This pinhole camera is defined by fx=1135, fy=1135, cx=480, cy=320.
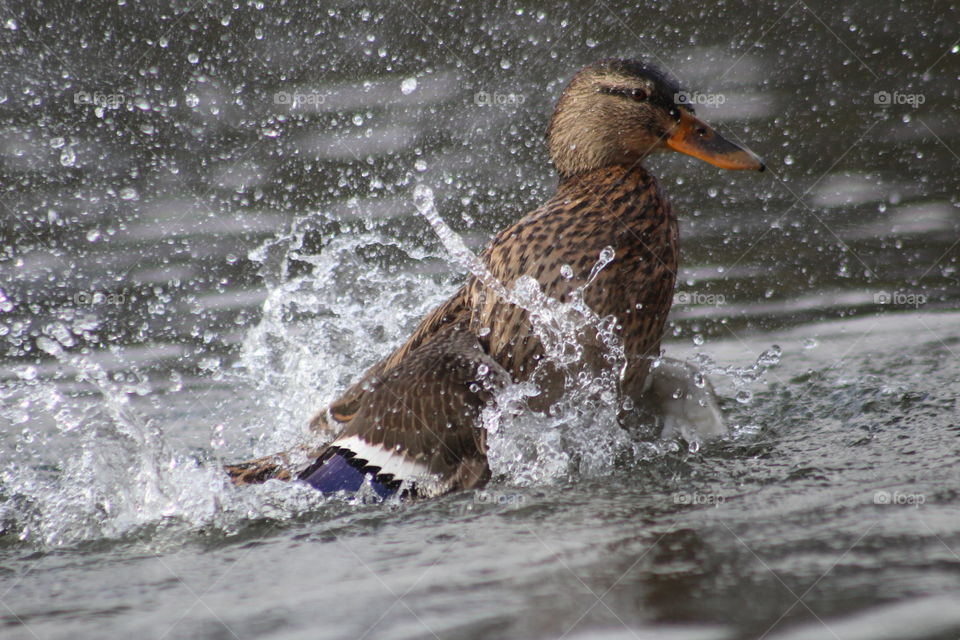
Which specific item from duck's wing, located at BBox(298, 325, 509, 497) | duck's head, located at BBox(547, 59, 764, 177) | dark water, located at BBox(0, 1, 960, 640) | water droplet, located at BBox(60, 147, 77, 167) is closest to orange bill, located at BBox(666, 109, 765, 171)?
duck's head, located at BBox(547, 59, 764, 177)

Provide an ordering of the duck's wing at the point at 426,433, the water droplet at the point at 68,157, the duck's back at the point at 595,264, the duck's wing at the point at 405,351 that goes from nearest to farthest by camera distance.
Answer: the duck's wing at the point at 426,433 < the duck's back at the point at 595,264 < the duck's wing at the point at 405,351 < the water droplet at the point at 68,157

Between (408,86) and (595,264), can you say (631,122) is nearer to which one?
(595,264)

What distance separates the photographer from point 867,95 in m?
7.10

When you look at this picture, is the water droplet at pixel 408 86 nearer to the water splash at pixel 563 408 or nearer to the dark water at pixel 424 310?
the dark water at pixel 424 310

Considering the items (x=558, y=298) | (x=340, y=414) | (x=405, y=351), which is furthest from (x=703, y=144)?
(x=340, y=414)

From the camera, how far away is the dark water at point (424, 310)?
2480 millimetres

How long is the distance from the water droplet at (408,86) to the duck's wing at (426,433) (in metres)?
4.31

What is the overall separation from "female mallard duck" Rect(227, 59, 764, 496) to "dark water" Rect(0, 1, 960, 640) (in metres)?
0.16

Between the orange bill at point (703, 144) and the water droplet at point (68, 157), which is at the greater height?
the water droplet at point (68, 157)

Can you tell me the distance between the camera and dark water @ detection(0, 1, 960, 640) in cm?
248

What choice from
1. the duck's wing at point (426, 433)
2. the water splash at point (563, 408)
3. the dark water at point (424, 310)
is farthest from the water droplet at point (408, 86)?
the duck's wing at point (426, 433)

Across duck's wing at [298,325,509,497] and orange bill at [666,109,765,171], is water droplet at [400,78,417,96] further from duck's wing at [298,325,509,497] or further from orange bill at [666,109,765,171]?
duck's wing at [298,325,509,497]

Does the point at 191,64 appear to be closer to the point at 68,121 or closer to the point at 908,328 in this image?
the point at 68,121

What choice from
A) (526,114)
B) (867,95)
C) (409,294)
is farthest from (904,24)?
(409,294)
